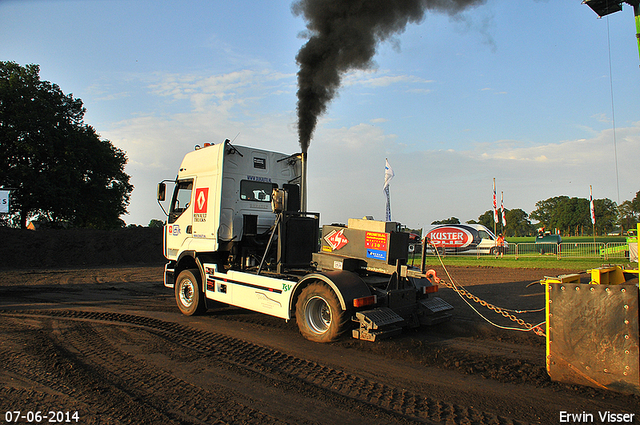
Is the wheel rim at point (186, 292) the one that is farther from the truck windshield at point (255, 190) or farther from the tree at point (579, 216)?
the tree at point (579, 216)

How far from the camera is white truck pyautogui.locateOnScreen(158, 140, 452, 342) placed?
6.27m

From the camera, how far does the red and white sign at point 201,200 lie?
8.37 meters

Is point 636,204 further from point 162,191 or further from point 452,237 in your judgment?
point 162,191

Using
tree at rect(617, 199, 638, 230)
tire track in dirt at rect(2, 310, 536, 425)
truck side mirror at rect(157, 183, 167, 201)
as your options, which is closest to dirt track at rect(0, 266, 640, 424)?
tire track in dirt at rect(2, 310, 536, 425)

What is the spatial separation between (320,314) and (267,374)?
6.26 feet

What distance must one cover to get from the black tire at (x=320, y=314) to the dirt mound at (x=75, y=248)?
22.2m

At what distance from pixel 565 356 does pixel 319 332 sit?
11.2ft

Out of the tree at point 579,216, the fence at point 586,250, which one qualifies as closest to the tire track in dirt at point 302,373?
the fence at point 586,250

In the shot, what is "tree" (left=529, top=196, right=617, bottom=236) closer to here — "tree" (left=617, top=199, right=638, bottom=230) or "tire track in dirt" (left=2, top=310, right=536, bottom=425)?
"tree" (left=617, top=199, right=638, bottom=230)

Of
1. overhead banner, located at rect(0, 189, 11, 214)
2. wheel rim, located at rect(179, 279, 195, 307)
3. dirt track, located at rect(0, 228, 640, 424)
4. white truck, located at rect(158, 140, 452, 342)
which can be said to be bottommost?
dirt track, located at rect(0, 228, 640, 424)

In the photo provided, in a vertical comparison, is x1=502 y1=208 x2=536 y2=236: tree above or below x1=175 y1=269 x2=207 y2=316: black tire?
above

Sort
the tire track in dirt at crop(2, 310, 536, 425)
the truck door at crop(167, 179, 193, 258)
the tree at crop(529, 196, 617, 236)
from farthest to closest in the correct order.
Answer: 1. the tree at crop(529, 196, 617, 236)
2. the truck door at crop(167, 179, 193, 258)
3. the tire track in dirt at crop(2, 310, 536, 425)

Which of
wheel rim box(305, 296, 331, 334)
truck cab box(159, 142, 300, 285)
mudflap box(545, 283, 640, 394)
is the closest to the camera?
mudflap box(545, 283, 640, 394)

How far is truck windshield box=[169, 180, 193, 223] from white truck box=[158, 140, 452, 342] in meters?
0.02
